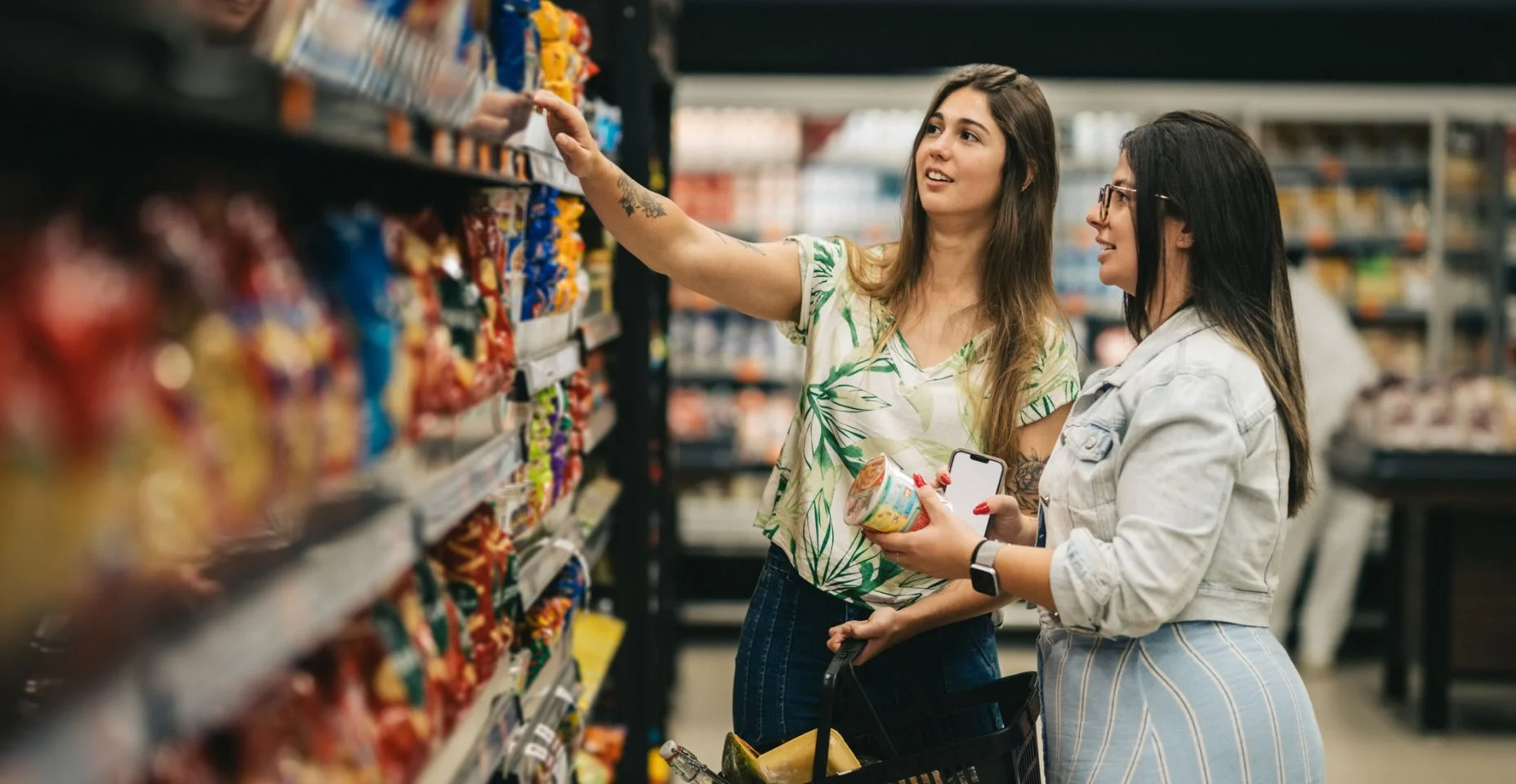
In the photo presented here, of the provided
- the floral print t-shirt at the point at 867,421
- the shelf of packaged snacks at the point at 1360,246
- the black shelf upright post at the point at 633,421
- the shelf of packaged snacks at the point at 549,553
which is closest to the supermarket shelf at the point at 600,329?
the black shelf upright post at the point at 633,421

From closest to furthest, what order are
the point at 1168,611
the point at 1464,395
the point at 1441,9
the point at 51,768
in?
the point at 51,768
the point at 1168,611
the point at 1464,395
the point at 1441,9

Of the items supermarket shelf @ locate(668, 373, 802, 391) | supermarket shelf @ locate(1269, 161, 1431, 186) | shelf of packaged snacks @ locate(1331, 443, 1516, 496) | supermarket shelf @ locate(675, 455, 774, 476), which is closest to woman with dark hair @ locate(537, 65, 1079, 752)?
shelf of packaged snacks @ locate(1331, 443, 1516, 496)

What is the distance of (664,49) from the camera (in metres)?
4.13

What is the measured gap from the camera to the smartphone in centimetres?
219

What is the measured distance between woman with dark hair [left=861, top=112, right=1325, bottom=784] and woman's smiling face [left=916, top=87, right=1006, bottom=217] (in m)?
0.45

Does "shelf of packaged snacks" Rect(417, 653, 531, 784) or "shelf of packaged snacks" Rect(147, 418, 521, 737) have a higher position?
"shelf of packaged snacks" Rect(147, 418, 521, 737)

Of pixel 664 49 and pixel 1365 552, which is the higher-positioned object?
pixel 664 49

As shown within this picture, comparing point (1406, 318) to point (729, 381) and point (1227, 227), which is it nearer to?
point (729, 381)

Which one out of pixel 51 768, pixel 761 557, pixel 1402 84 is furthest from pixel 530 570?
pixel 1402 84

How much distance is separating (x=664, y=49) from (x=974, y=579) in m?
2.64

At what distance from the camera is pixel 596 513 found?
2990 millimetres

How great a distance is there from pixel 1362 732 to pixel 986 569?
4.22 meters

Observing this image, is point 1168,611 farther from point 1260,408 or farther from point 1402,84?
point 1402,84

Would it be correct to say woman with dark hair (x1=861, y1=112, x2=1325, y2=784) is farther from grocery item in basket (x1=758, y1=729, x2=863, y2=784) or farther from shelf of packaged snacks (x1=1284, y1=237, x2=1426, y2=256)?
shelf of packaged snacks (x1=1284, y1=237, x2=1426, y2=256)
